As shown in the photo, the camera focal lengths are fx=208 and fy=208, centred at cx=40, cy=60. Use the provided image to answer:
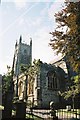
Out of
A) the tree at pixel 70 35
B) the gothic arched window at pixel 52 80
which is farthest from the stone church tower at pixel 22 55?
the tree at pixel 70 35

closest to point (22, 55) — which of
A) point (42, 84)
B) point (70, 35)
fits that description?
point (42, 84)

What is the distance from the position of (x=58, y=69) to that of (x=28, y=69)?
4646 mm

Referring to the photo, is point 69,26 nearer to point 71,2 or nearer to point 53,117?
point 71,2

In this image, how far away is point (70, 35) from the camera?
11.2 m

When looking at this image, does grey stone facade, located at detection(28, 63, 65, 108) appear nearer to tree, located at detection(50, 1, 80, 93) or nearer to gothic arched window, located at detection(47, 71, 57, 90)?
gothic arched window, located at detection(47, 71, 57, 90)

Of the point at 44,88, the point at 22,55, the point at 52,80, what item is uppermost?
the point at 22,55

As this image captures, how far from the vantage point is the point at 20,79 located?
2992 centimetres

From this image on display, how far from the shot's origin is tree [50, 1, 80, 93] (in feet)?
35.7

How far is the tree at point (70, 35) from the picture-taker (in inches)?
428

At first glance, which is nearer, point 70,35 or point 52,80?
point 70,35

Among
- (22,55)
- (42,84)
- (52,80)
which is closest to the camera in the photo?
(42,84)

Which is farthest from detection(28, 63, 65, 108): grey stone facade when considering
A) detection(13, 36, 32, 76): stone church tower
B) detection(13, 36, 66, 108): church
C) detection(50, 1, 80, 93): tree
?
detection(13, 36, 32, 76): stone church tower

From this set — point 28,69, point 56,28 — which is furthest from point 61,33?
point 28,69

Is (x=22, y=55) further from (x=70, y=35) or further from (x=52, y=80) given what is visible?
(x=70, y=35)
